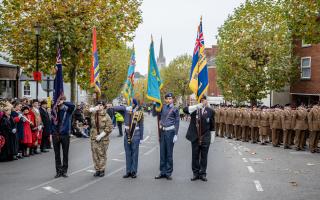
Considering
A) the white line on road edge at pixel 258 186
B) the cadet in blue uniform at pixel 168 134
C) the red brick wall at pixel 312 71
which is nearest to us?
the white line on road edge at pixel 258 186

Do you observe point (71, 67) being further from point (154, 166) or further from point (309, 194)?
point (309, 194)

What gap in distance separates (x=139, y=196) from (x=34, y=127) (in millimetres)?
8706

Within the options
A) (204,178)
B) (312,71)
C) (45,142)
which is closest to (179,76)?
(312,71)

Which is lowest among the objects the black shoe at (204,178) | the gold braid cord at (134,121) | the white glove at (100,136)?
the black shoe at (204,178)

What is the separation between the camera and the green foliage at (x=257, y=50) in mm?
37844

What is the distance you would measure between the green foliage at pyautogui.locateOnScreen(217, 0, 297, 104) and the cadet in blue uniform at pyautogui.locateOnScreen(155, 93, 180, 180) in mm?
27081

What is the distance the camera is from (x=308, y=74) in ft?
124

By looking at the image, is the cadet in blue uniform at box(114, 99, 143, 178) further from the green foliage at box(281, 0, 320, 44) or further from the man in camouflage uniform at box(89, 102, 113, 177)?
the green foliage at box(281, 0, 320, 44)

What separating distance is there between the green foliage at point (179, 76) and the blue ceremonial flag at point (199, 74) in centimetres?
7793

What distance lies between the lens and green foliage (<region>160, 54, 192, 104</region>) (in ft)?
299

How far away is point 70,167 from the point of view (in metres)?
Answer: 13.6

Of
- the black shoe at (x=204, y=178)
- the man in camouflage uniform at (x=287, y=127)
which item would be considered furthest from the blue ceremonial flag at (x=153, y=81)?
the man in camouflage uniform at (x=287, y=127)

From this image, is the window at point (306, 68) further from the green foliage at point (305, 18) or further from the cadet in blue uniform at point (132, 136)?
the cadet in blue uniform at point (132, 136)

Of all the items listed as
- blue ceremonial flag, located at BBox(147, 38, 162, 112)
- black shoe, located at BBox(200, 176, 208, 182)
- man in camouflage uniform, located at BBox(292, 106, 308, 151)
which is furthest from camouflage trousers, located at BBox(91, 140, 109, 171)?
man in camouflage uniform, located at BBox(292, 106, 308, 151)
